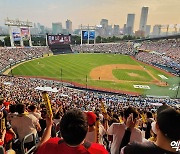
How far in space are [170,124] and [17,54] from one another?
220 ft

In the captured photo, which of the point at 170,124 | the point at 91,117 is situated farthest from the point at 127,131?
the point at 170,124

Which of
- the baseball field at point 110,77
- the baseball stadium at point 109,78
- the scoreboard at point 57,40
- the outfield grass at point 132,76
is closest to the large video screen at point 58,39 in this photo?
the scoreboard at point 57,40

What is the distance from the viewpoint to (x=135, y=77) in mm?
45312

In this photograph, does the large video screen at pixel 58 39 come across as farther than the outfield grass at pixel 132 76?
Yes

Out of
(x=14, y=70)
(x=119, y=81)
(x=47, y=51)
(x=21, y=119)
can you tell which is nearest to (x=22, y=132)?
(x=21, y=119)

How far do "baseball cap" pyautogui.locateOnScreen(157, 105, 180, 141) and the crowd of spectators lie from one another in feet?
166

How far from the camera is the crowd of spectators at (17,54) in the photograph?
5373 cm

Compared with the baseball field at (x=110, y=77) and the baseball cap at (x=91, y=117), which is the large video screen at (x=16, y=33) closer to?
the baseball field at (x=110, y=77)

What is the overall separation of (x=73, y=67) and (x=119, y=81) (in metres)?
16.1

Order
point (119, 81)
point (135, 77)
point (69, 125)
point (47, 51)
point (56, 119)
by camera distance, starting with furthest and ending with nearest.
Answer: point (47, 51) → point (135, 77) → point (119, 81) → point (56, 119) → point (69, 125)

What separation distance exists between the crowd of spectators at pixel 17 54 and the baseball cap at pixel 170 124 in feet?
166

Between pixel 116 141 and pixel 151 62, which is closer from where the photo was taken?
pixel 116 141

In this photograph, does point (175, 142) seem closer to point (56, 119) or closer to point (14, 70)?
point (56, 119)

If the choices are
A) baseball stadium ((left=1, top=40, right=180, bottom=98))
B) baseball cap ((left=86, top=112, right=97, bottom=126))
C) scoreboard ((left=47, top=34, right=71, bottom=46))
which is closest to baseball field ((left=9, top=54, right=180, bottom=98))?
baseball stadium ((left=1, top=40, right=180, bottom=98))
